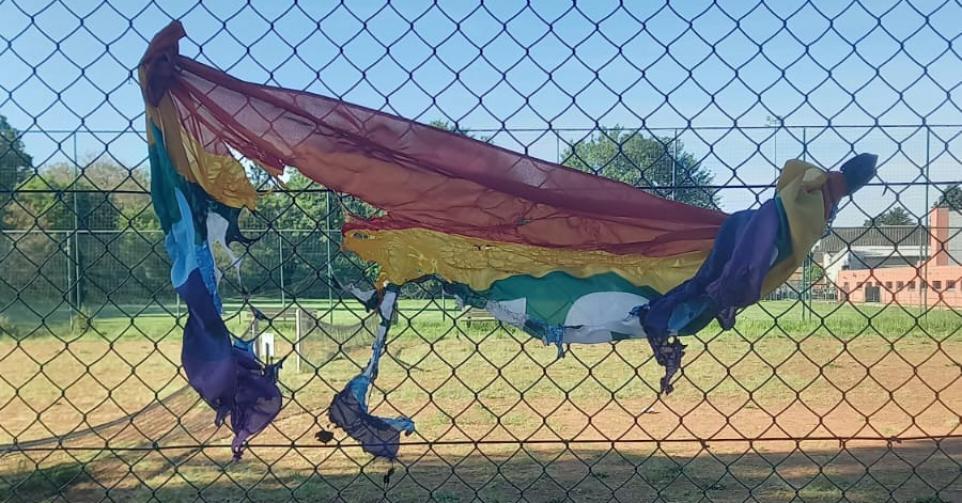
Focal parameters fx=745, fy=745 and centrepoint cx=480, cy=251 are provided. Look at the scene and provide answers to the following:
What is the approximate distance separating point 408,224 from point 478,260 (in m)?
0.17

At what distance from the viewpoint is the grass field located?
2.55 meters

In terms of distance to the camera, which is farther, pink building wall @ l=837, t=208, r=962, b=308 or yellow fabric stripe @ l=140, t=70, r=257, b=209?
pink building wall @ l=837, t=208, r=962, b=308

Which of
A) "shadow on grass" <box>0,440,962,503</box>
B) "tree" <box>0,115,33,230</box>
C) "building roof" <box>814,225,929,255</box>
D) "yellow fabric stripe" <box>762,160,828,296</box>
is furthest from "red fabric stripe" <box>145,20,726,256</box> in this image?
"shadow on grass" <box>0,440,962,503</box>

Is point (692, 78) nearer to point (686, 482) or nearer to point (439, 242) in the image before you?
point (439, 242)

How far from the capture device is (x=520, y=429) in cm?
704

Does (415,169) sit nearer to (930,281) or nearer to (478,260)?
(478,260)

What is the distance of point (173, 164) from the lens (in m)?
1.55

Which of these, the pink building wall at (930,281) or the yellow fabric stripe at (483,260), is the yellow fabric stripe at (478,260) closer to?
the yellow fabric stripe at (483,260)

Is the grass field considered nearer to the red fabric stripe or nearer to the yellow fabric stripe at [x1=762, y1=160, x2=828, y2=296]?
the red fabric stripe

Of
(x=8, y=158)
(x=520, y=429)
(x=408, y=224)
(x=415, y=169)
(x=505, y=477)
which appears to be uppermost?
(x=8, y=158)

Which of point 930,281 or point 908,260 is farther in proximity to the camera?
point 930,281

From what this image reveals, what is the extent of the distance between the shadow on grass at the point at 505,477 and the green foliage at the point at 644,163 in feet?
6.27

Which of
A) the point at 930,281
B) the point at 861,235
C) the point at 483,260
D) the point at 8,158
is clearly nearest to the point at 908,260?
the point at 861,235

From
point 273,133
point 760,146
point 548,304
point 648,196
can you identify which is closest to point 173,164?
point 273,133
